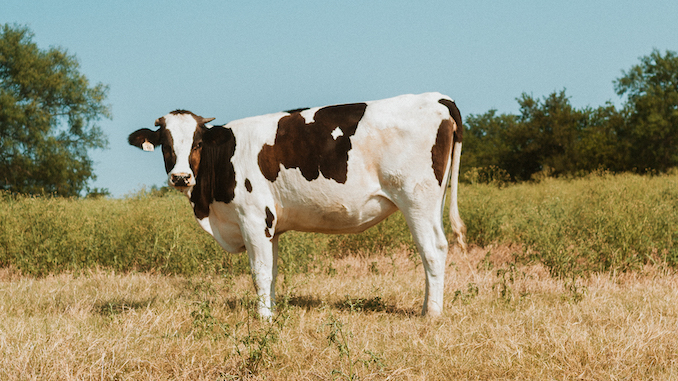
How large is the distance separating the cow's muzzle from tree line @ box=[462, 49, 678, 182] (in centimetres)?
2600

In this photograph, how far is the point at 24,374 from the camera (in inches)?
141

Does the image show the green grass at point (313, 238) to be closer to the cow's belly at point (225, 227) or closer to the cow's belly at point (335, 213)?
the cow's belly at point (225, 227)

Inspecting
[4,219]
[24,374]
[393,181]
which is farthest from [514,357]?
[4,219]

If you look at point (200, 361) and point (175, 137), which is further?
point (175, 137)

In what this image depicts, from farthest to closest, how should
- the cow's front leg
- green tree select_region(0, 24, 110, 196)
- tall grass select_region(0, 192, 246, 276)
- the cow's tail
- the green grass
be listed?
green tree select_region(0, 24, 110, 196)
tall grass select_region(0, 192, 246, 276)
the green grass
the cow's tail
the cow's front leg

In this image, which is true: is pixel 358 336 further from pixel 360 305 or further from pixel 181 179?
pixel 181 179

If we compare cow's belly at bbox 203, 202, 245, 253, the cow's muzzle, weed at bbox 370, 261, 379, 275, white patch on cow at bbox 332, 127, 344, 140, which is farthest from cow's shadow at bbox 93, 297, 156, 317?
weed at bbox 370, 261, 379, 275

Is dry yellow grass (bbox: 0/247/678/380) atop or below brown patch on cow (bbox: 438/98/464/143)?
below

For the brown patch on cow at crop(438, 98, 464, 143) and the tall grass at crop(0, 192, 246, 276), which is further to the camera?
the tall grass at crop(0, 192, 246, 276)

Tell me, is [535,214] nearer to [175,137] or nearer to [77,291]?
[175,137]

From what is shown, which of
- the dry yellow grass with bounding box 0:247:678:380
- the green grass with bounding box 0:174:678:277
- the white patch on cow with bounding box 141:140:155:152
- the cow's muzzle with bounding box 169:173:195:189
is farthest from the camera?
the green grass with bounding box 0:174:678:277

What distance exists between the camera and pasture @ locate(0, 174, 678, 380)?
150 inches

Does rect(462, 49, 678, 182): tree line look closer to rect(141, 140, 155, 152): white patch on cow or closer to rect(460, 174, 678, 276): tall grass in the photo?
rect(460, 174, 678, 276): tall grass

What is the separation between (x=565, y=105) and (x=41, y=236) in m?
31.9
